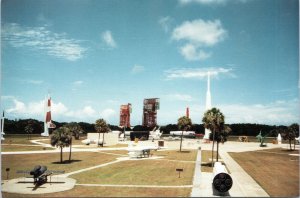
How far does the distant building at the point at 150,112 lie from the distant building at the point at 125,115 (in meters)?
12.3

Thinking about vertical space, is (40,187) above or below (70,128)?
below

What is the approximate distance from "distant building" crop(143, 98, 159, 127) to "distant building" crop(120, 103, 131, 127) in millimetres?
12314

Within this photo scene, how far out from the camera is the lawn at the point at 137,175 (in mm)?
32688

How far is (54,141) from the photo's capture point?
45438 mm

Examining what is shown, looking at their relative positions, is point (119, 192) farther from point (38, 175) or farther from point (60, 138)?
point (60, 138)

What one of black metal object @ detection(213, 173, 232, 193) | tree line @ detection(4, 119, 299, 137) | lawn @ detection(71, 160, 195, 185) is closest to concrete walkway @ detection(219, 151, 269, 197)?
black metal object @ detection(213, 173, 232, 193)

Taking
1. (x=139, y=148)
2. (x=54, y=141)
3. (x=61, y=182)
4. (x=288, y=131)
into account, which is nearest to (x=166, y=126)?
(x=288, y=131)

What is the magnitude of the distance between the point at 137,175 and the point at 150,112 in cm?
11311

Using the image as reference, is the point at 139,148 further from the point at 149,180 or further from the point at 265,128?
the point at 265,128

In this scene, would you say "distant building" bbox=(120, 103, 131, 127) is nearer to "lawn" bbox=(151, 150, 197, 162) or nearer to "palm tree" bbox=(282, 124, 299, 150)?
"lawn" bbox=(151, 150, 197, 162)

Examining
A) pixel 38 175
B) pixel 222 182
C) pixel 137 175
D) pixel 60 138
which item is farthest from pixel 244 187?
pixel 60 138

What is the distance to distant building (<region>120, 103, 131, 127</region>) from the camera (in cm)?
13812

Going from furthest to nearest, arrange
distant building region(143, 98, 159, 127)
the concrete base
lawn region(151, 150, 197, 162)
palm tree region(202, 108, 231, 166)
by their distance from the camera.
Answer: distant building region(143, 98, 159, 127), lawn region(151, 150, 197, 162), palm tree region(202, 108, 231, 166), the concrete base

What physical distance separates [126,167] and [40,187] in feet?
49.2
